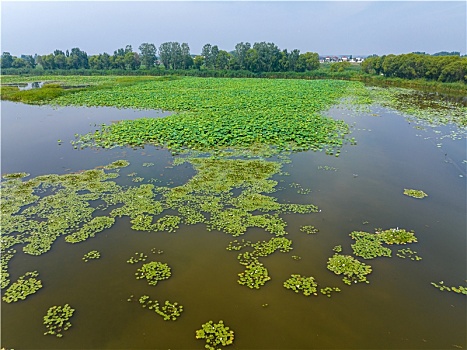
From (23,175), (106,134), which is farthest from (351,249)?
(106,134)

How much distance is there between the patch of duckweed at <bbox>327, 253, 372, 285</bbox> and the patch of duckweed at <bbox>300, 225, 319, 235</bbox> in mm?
892

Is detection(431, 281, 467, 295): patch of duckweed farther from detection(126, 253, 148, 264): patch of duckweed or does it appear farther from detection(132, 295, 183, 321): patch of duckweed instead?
detection(126, 253, 148, 264): patch of duckweed

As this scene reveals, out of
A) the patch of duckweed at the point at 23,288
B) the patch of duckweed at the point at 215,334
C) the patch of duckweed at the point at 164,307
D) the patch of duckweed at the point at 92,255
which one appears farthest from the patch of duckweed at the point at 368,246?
the patch of duckweed at the point at 23,288

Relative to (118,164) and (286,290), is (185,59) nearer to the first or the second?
(118,164)

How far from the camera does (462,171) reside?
35.5 feet

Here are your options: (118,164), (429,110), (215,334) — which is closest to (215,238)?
(215,334)

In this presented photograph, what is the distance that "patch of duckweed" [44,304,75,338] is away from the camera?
4660mm

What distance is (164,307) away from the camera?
16.6 feet

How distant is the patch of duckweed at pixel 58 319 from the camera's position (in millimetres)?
4660

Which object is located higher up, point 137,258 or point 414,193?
point 414,193

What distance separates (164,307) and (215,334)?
39.0 inches

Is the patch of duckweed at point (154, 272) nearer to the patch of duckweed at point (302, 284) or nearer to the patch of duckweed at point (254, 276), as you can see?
the patch of duckweed at point (254, 276)

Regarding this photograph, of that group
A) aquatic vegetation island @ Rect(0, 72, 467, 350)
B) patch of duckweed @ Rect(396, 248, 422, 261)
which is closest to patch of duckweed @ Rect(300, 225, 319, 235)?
aquatic vegetation island @ Rect(0, 72, 467, 350)

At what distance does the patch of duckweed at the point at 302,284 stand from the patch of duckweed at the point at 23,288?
4408mm
